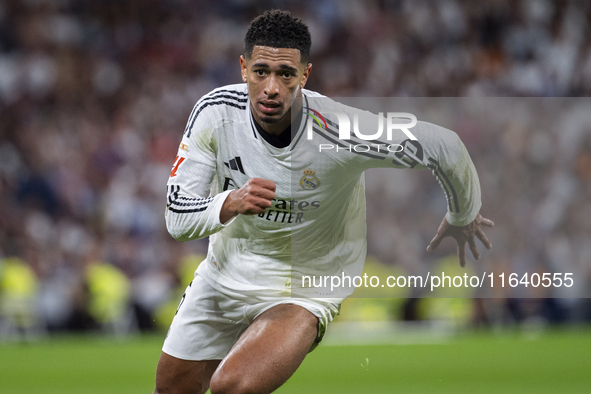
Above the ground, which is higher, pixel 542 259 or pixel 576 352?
pixel 542 259

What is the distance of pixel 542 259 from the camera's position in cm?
732

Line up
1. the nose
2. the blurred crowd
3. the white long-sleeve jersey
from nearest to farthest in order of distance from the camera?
1. the nose
2. the white long-sleeve jersey
3. the blurred crowd

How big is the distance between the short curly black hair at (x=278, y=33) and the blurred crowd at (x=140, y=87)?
8.26 metres

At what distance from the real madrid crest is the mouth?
393 mm

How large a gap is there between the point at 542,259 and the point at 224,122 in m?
4.14

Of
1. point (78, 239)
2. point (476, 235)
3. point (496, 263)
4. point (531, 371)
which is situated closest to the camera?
point (476, 235)

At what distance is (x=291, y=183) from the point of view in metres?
4.29

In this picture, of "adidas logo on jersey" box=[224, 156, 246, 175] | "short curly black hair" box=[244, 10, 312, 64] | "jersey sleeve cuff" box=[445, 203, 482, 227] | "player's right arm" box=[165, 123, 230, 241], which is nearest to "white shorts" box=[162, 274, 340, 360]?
"player's right arm" box=[165, 123, 230, 241]

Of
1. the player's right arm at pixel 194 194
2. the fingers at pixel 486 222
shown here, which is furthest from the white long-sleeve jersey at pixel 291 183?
the fingers at pixel 486 222

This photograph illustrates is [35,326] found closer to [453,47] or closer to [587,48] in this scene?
[453,47]

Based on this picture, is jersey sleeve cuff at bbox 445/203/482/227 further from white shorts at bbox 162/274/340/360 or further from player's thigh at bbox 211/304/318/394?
player's thigh at bbox 211/304/318/394

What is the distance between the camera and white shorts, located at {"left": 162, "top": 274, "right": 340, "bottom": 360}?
447 cm

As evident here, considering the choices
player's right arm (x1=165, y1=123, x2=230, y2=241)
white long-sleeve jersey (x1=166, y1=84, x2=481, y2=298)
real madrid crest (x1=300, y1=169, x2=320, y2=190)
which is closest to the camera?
player's right arm (x1=165, y1=123, x2=230, y2=241)

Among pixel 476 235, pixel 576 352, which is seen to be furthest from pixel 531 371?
pixel 476 235
